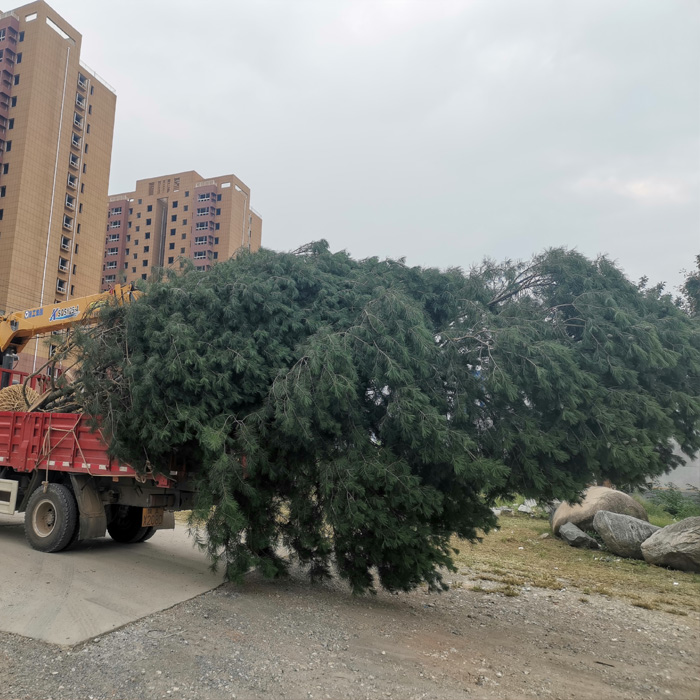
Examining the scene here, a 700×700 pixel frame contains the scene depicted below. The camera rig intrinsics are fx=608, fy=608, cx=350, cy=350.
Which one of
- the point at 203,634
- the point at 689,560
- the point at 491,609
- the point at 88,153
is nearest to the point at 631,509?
the point at 689,560

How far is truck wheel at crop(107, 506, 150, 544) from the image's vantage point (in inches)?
404

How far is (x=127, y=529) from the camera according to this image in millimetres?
10508

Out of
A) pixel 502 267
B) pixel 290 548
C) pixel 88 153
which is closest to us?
pixel 290 548

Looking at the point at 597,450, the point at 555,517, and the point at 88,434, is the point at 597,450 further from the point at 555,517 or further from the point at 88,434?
the point at 555,517

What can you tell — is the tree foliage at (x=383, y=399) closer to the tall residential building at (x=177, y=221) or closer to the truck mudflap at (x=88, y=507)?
the truck mudflap at (x=88, y=507)

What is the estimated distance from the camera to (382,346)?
663 cm

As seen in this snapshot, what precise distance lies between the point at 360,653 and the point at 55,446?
237 inches

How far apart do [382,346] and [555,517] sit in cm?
993

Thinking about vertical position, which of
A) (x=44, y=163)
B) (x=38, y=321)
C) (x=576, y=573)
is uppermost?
(x=44, y=163)

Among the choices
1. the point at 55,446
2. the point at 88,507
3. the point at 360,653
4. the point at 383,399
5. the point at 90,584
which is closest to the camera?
the point at 360,653

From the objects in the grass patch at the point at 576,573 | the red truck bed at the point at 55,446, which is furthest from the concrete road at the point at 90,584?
the grass patch at the point at 576,573

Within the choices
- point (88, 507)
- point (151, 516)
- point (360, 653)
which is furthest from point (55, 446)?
point (360, 653)

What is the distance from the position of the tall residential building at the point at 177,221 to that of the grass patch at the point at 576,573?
177ft

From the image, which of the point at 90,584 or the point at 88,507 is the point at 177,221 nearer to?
the point at 88,507
